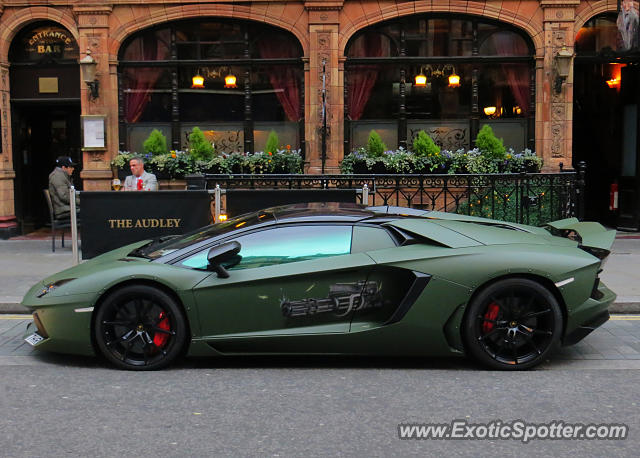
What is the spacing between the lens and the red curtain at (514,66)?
14.9 meters

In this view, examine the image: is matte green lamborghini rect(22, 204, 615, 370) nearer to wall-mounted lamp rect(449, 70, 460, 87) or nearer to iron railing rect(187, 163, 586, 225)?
iron railing rect(187, 163, 586, 225)

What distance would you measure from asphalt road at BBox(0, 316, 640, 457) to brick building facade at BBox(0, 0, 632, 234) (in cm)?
885

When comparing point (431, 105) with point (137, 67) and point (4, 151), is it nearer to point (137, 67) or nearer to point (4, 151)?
point (137, 67)

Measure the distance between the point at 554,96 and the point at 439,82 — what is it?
7.31 ft

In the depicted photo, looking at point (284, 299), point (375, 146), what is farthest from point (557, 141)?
point (284, 299)

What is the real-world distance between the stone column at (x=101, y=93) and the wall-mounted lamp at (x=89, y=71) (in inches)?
7.0

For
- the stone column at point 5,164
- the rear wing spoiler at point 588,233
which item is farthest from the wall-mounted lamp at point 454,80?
the stone column at point 5,164

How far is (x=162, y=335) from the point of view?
231 inches

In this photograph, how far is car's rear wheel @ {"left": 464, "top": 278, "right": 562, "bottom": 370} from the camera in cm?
575

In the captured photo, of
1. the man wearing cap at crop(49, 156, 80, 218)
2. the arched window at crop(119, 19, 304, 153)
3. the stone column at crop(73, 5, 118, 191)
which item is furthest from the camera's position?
the arched window at crop(119, 19, 304, 153)

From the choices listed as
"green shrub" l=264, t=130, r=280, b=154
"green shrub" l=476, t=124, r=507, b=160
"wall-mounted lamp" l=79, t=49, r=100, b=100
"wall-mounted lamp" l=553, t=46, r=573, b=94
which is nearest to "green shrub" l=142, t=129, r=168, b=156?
"wall-mounted lamp" l=79, t=49, r=100, b=100

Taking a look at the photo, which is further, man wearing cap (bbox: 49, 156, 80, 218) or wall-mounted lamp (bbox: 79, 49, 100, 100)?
wall-mounted lamp (bbox: 79, 49, 100, 100)

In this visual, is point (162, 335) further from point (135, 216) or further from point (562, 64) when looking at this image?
point (562, 64)

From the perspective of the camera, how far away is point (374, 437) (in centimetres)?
448
